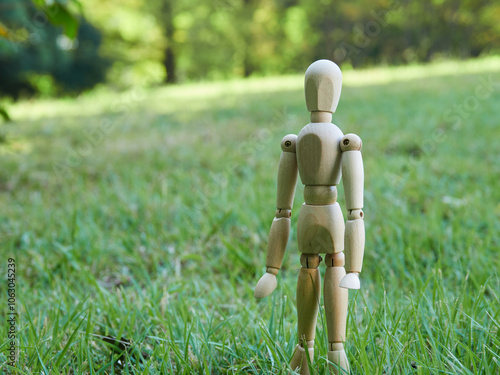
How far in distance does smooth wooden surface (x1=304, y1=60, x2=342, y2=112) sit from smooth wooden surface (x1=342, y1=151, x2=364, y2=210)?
159 mm

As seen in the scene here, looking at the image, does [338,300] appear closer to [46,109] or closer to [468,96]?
[468,96]

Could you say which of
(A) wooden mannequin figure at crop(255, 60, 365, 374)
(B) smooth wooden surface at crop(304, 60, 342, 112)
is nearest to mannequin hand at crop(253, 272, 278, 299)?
(A) wooden mannequin figure at crop(255, 60, 365, 374)

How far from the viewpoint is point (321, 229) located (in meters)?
1.30

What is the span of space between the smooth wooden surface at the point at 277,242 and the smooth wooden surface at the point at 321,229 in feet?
0.31

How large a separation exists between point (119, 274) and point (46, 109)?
658cm

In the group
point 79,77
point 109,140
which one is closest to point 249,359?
Result: point 109,140

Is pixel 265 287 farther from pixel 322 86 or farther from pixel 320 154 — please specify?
pixel 322 86

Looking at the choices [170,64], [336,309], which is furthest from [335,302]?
[170,64]

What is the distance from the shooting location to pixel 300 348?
1.40 metres

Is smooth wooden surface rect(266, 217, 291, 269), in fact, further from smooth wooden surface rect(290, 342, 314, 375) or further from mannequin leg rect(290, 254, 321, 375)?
smooth wooden surface rect(290, 342, 314, 375)

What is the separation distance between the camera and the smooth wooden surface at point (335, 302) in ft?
4.35

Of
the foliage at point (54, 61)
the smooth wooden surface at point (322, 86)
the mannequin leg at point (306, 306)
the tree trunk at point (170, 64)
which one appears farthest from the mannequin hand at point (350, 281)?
the tree trunk at point (170, 64)

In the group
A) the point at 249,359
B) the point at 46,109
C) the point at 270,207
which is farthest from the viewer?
the point at 46,109

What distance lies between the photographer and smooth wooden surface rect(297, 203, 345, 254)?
130 cm
